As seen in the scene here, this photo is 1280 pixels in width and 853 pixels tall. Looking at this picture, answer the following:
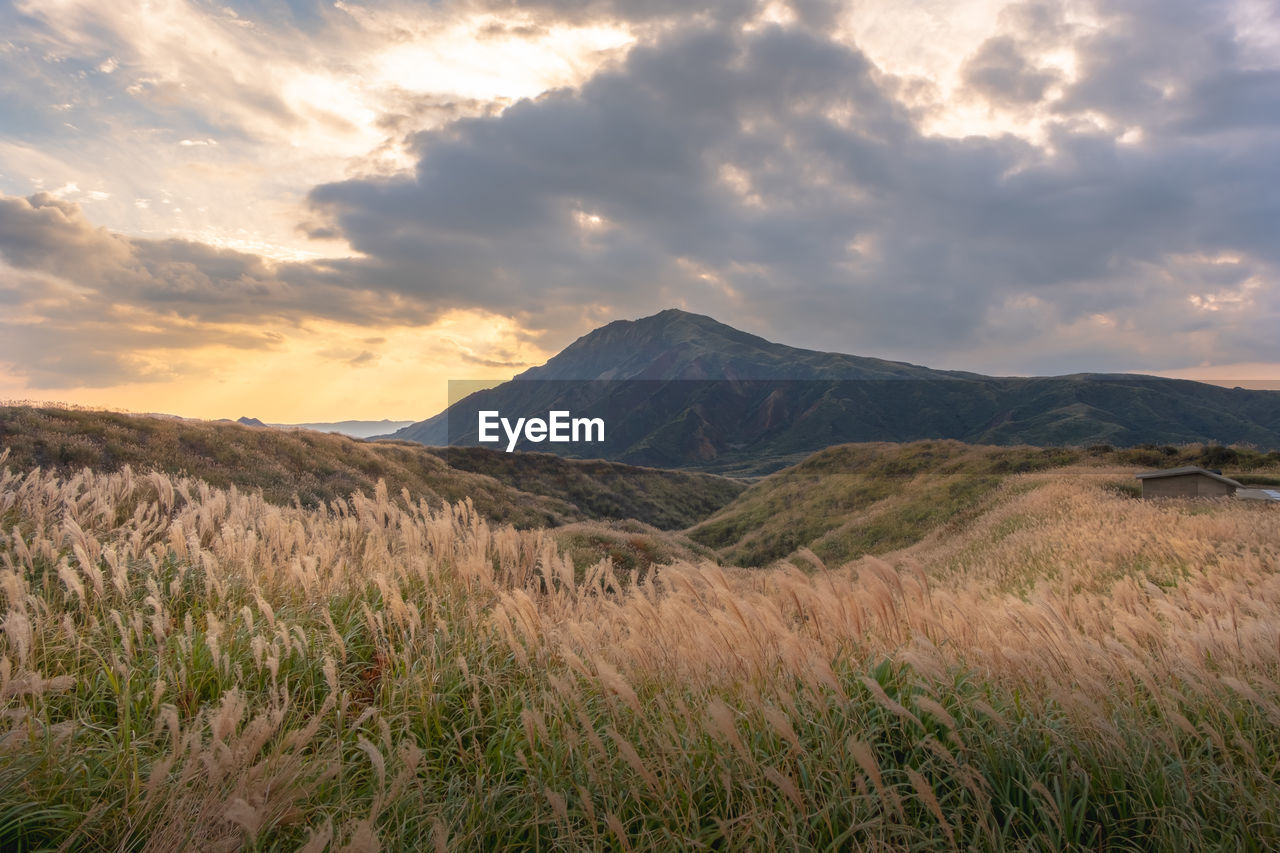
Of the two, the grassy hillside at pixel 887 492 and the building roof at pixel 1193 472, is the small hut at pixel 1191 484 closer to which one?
the building roof at pixel 1193 472

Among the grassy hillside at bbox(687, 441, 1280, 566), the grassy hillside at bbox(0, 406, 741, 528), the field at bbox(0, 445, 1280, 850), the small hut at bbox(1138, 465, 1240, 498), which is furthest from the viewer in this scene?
the grassy hillside at bbox(687, 441, 1280, 566)

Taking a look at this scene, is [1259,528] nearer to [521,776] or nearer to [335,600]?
[521,776]

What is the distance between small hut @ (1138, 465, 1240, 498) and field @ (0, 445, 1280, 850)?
2189cm

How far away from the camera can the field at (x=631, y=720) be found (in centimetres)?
287

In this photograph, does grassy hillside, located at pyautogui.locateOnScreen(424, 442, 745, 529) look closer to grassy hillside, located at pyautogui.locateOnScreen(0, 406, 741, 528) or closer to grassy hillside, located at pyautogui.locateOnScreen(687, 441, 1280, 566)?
grassy hillside, located at pyautogui.locateOnScreen(0, 406, 741, 528)

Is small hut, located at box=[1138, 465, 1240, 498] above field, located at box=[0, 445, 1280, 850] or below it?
below

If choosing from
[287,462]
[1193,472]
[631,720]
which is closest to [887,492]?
[1193,472]

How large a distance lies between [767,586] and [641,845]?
3.10 m

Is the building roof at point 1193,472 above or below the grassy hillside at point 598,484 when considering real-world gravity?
above

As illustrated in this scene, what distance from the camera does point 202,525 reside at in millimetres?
7301

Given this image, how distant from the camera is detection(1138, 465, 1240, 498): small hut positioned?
75.9 ft

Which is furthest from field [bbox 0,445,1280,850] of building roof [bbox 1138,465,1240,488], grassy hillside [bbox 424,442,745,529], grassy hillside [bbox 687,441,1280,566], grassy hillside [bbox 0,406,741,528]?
grassy hillside [bbox 424,442,745,529]

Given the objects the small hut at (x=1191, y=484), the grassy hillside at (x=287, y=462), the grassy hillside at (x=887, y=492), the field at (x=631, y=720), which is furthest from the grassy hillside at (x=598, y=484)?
the field at (x=631, y=720)

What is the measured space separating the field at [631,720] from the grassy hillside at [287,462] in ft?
18.5
